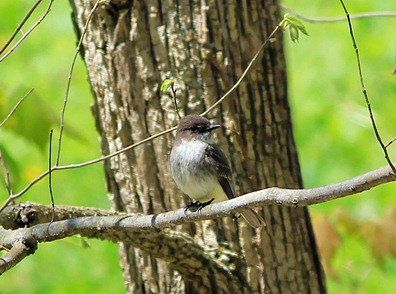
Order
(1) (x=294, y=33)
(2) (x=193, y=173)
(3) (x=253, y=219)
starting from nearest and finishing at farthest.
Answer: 1. (1) (x=294, y=33)
2. (3) (x=253, y=219)
3. (2) (x=193, y=173)

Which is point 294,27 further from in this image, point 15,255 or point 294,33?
point 15,255

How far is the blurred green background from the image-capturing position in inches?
265

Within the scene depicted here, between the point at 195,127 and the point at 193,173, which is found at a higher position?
the point at 195,127

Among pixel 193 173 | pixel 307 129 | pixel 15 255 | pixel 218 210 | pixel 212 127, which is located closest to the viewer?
pixel 218 210

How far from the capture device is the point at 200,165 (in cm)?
419

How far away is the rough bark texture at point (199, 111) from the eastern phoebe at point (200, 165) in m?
0.07

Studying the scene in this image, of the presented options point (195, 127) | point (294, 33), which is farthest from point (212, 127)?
point (294, 33)

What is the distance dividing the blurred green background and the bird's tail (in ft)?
6.38

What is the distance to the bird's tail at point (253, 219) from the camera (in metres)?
3.77

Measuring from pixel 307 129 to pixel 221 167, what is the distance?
11.7 feet

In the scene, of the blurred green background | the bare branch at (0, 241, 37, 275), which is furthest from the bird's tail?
the blurred green background

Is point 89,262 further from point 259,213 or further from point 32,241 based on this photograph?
point 32,241

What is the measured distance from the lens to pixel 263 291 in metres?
3.97

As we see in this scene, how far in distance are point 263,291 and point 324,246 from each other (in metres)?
0.89
